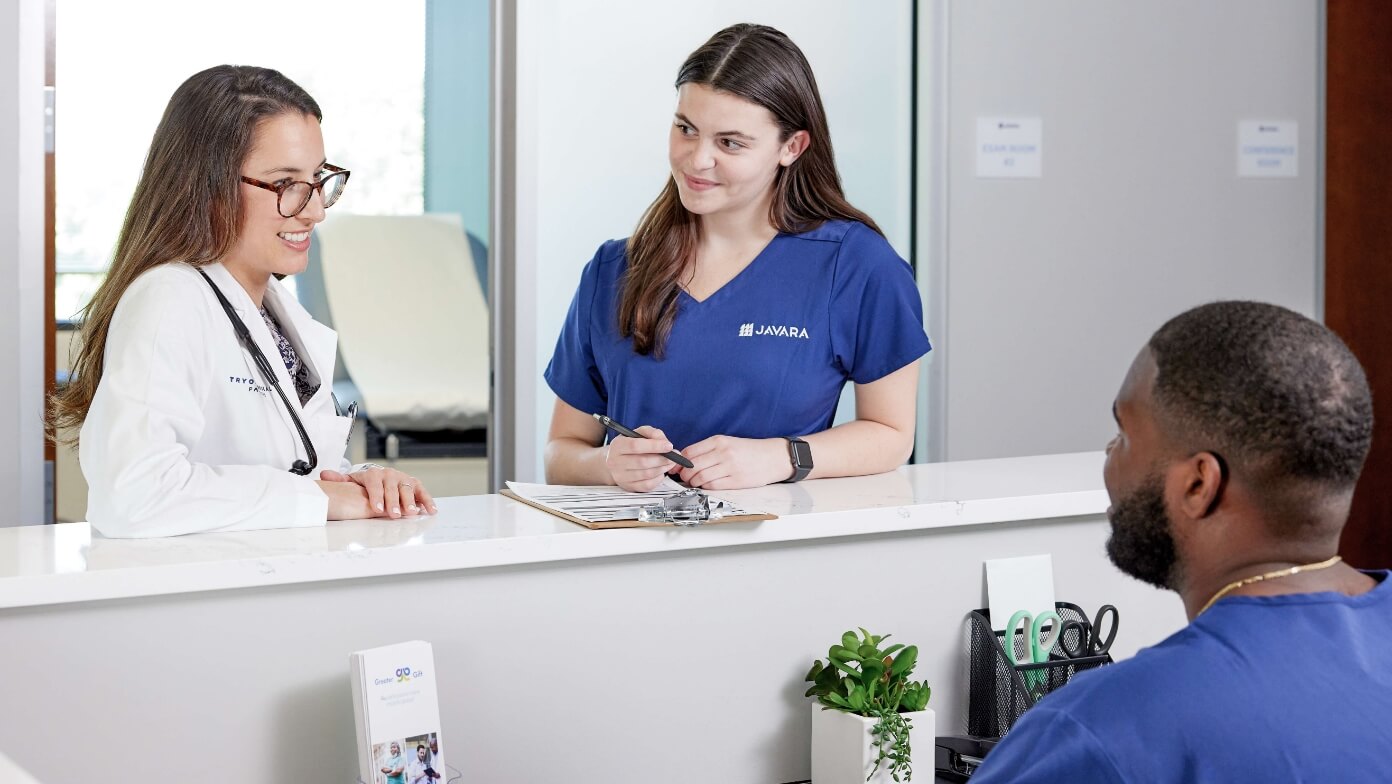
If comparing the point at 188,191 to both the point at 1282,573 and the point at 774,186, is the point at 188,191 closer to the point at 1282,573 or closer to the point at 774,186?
the point at 774,186

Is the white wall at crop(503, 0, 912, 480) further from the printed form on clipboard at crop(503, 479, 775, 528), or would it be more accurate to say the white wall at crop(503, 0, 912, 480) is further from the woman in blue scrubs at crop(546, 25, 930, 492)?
the printed form on clipboard at crop(503, 479, 775, 528)

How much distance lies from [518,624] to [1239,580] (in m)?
0.79

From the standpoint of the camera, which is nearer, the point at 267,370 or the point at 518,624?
the point at 518,624

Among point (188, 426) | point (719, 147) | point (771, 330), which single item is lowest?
point (188, 426)

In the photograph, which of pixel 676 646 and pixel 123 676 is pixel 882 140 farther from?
pixel 123 676

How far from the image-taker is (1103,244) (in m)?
3.81

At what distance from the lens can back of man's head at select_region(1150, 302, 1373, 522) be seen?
97 centimetres

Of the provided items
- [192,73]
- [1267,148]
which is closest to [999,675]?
[192,73]

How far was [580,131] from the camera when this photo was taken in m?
3.39

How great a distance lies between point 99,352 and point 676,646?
0.76 m

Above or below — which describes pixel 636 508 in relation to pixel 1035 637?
above

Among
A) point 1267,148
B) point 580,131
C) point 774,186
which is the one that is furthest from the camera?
point 1267,148

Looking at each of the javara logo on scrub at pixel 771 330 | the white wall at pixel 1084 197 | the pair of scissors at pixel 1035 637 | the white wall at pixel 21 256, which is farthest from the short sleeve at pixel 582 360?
the white wall at pixel 1084 197

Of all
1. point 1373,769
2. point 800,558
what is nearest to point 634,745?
point 800,558
